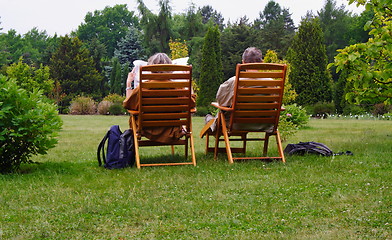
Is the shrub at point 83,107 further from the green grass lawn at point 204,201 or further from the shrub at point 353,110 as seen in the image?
the green grass lawn at point 204,201

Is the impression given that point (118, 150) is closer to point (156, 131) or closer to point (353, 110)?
point (156, 131)

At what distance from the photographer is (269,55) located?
1984 centimetres

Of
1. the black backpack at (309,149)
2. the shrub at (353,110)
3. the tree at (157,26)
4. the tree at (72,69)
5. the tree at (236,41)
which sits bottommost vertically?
the shrub at (353,110)

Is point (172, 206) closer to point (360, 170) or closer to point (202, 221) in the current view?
point (202, 221)

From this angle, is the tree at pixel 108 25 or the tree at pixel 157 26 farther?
the tree at pixel 108 25

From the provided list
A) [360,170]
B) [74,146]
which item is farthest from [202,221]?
[74,146]

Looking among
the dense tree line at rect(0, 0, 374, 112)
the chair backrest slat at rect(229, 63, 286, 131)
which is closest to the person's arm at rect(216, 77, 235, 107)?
the chair backrest slat at rect(229, 63, 286, 131)

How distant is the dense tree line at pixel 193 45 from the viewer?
22500 mm

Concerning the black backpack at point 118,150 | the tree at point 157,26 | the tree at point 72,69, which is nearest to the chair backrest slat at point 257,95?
the black backpack at point 118,150

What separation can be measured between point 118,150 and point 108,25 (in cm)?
5482

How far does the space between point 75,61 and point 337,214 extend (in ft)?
104

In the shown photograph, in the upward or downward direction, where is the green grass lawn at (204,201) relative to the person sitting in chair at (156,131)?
downward

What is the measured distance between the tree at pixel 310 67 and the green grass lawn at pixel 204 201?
684 inches

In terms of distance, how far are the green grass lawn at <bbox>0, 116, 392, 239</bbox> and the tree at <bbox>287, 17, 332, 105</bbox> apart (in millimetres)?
17366
